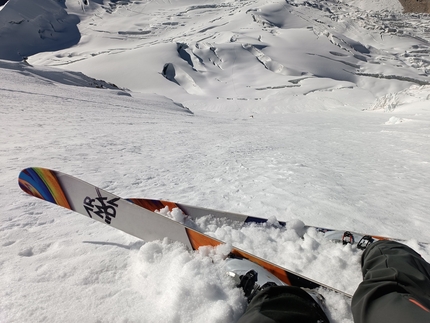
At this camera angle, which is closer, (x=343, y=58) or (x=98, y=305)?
(x=98, y=305)

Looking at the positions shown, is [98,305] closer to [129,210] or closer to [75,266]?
[75,266]

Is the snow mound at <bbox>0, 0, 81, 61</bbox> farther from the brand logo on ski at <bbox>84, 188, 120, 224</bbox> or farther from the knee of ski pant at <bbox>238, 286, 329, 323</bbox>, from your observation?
the knee of ski pant at <bbox>238, 286, 329, 323</bbox>

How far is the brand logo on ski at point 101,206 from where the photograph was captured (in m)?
1.82

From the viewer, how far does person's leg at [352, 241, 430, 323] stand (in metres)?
0.98

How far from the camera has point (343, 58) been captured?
36.9m

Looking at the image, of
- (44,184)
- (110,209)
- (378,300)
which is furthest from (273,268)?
(44,184)

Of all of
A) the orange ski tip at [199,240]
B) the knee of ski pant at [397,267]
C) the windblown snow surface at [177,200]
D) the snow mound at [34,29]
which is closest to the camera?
the knee of ski pant at [397,267]

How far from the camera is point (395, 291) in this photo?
1.12 m

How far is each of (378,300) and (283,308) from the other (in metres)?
0.42

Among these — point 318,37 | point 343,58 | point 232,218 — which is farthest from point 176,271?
point 318,37

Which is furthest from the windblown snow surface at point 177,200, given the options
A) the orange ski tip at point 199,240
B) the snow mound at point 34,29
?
the snow mound at point 34,29

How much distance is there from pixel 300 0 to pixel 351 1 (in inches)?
605

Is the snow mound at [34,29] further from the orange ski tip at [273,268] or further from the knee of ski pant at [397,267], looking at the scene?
the knee of ski pant at [397,267]

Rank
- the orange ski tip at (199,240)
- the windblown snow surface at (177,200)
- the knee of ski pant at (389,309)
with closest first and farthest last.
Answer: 1. the knee of ski pant at (389,309)
2. the windblown snow surface at (177,200)
3. the orange ski tip at (199,240)
